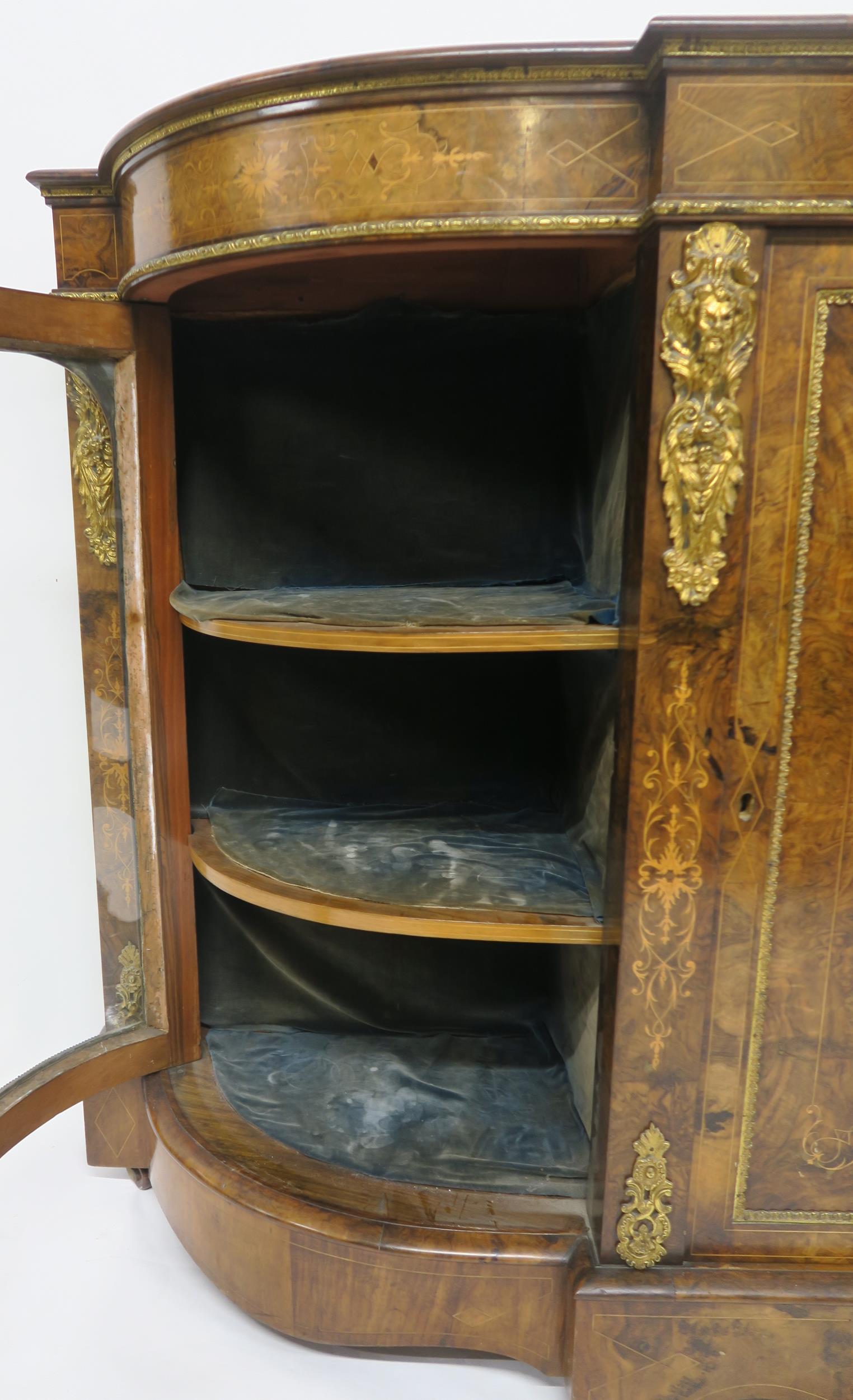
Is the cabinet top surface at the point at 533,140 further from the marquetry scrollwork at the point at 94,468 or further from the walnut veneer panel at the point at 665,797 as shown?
the marquetry scrollwork at the point at 94,468

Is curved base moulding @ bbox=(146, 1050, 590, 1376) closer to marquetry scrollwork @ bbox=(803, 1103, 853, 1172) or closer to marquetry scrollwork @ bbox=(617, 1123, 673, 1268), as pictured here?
marquetry scrollwork @ bbox=(617, 1123, 673, 1268)

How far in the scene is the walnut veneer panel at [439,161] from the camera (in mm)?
1187

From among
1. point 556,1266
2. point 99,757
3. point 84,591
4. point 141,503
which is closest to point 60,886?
point 99,757

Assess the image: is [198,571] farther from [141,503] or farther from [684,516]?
[684,516]

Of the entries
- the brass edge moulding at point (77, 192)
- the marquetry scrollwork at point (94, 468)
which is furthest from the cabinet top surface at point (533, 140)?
the marquetry scrollwork at point (94, 468)

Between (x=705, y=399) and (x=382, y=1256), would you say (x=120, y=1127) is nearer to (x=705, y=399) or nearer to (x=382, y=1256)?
(x=382, y=1256)

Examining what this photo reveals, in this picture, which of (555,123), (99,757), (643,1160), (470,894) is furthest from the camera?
(99,757)

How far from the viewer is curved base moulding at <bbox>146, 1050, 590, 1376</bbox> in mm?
1479

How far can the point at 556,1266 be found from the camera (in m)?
1.46

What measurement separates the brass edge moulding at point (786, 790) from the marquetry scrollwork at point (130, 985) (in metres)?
1.09

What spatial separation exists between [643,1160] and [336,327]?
59.0 inches

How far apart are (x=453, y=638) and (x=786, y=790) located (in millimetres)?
487

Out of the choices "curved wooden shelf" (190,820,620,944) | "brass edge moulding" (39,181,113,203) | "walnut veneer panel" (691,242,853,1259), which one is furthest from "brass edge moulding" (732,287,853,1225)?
"brass edge moulding" (39,181,113,203)

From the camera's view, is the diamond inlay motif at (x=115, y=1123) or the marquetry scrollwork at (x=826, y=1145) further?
the diamond inlay motif at (x=115, y=1123)
